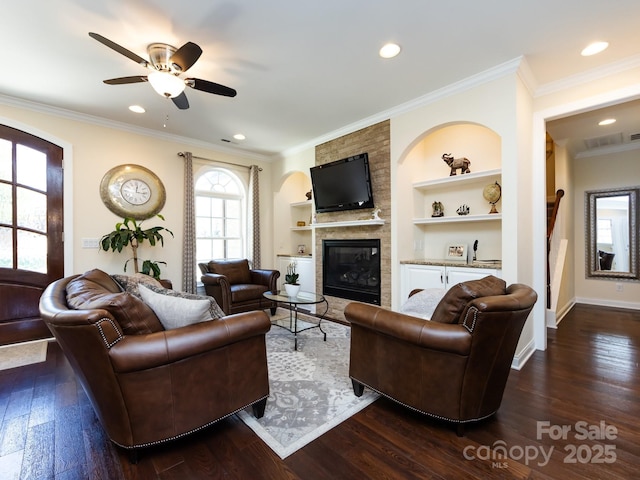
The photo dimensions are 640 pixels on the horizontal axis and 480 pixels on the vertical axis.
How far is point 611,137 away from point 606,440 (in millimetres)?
4783

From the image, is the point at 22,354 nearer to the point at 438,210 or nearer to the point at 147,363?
the point at 147,363

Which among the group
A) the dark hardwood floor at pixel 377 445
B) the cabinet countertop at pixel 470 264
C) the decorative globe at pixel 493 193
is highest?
the decorative globe at pixel 493 193

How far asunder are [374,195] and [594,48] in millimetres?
2438

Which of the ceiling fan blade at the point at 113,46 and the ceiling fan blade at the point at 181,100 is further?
the ceiling fan blade at the point at 181,100

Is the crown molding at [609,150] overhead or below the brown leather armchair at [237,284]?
overhead

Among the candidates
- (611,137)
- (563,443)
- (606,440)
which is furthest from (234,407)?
(611,137)

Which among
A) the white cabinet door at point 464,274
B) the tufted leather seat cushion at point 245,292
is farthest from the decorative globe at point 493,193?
the tufted leather seat cushion at point 245,292

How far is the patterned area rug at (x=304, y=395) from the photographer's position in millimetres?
1815

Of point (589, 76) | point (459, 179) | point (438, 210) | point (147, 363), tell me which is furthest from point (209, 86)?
point (589, 76)

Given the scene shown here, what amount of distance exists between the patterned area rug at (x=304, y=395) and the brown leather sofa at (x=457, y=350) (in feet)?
1.34

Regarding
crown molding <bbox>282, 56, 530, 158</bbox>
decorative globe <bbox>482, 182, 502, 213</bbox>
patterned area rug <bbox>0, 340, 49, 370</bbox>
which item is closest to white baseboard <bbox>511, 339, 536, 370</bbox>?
decorative globe <bbox>482, 182, 502, 213</bbox>

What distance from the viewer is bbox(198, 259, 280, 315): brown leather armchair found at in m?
4.08

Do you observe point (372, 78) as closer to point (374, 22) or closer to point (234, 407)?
point (374, 22)

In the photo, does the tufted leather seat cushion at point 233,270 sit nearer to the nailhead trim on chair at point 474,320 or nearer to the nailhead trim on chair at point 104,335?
the nailhead trim on chair at point 104,335
